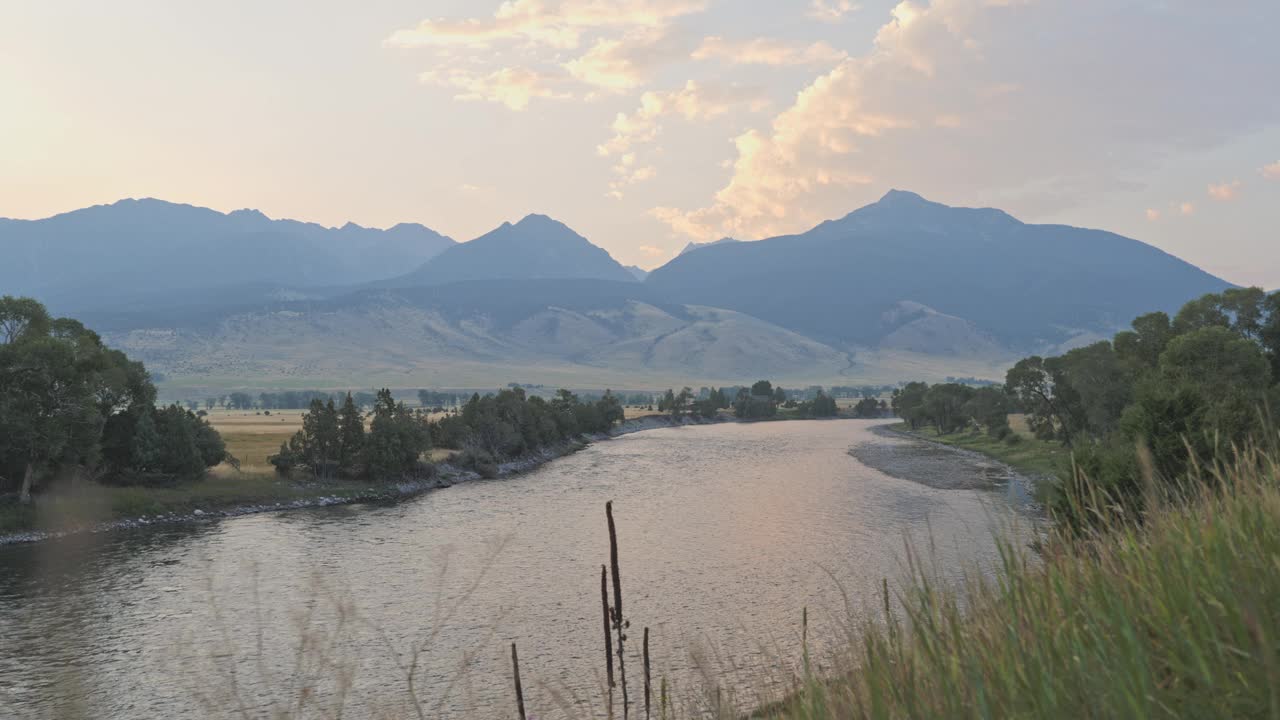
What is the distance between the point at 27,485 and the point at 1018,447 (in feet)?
376

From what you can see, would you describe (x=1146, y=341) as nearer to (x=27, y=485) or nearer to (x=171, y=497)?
(x=171, y=497)

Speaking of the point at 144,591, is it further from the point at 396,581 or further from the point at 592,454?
the point at 592,454

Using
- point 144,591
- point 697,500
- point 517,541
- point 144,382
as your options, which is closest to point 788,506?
point 697,500

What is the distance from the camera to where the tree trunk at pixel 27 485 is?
211 feet

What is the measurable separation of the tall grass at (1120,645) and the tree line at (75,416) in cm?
7380

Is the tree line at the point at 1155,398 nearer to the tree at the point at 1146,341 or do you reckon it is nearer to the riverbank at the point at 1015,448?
the tree at the point at 1146,341

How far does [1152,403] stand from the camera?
41.2 metres

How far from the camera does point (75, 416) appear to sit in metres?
65.4

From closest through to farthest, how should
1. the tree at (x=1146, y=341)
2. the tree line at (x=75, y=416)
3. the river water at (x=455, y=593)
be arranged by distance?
the river water at (x=455, y=593), the tree line at (x=75, y=416), the tree at (x=1146, y=341)

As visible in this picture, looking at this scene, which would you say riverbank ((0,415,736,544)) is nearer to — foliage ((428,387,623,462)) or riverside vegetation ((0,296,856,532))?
riverside vegetation ((0,296,856,532))

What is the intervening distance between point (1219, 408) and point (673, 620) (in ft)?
88.5

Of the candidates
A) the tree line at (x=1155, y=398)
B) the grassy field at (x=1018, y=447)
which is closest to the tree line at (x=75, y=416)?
the tree line at (x=1155, y=398)

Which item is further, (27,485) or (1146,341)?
(1146,341)

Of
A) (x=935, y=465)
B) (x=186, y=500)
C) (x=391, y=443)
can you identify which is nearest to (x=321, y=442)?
(x=391, y=443)
